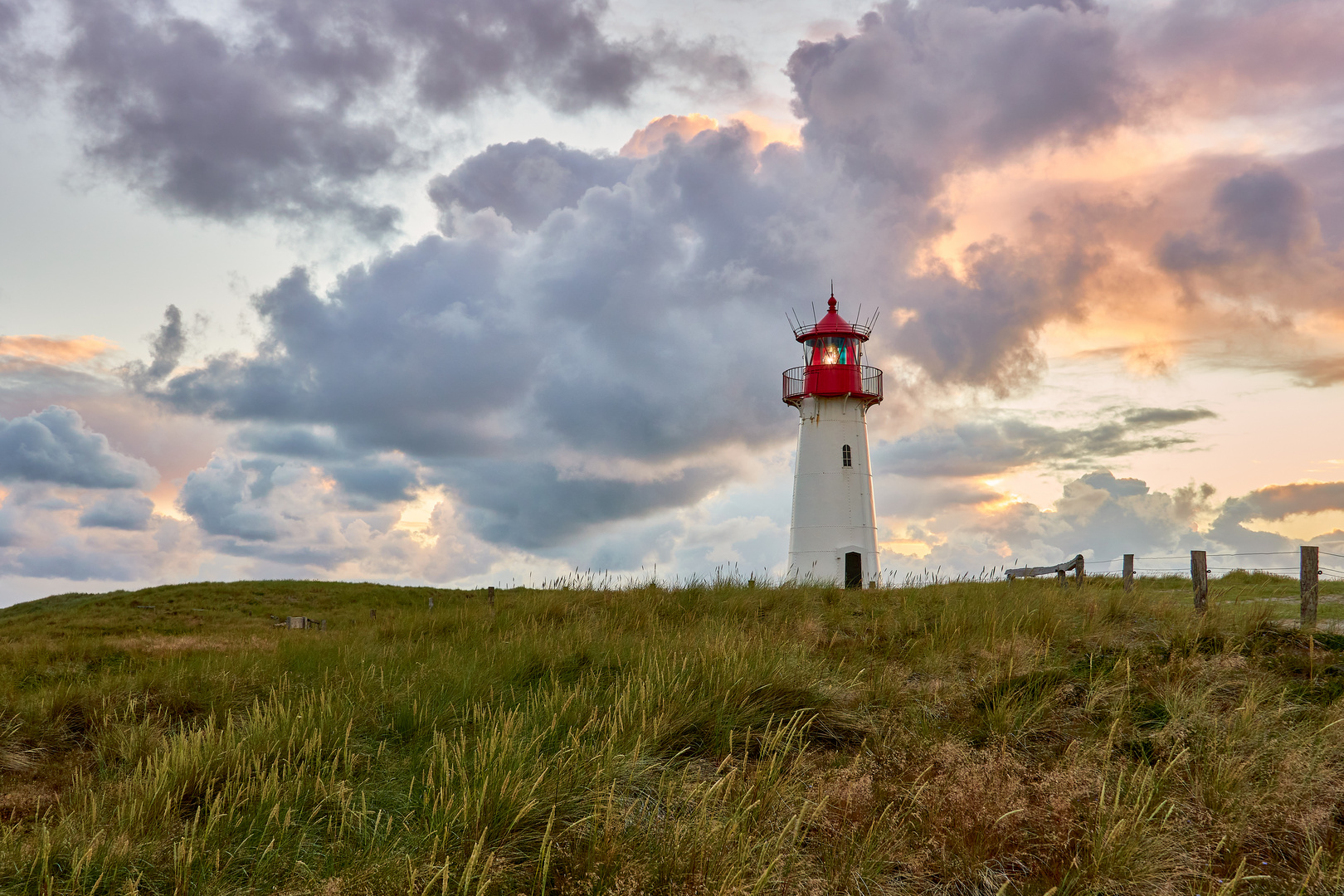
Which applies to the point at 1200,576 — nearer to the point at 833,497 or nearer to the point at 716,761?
the point at 716,761

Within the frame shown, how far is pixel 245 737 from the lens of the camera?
560cm

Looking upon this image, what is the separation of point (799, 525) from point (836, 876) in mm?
23219

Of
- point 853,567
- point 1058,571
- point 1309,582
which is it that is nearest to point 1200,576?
point 1309,582

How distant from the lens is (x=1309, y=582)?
35.7 feet

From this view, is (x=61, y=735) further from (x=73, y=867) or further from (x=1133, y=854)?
(x=1133, y=854)

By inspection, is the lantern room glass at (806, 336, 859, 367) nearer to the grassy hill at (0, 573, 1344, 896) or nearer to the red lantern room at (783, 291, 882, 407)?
the red lantern room at (783, 291, 882, 407)

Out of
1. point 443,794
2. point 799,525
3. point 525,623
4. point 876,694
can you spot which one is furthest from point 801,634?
point 799,525

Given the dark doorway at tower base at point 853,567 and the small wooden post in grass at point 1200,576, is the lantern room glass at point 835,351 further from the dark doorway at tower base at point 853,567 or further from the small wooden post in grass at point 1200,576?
the small wooden post in grass at point 1200,576

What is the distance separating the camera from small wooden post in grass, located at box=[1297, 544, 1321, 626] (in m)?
10.6

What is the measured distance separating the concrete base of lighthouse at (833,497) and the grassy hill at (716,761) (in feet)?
47.9

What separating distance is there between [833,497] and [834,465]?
1.07 metres

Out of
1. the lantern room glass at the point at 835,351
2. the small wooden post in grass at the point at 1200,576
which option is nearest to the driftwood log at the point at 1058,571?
the small wooden post in grass at the point at 1200,576

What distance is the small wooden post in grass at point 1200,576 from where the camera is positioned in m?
11.5

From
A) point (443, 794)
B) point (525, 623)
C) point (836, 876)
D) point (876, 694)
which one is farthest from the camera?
point (525, 623)
